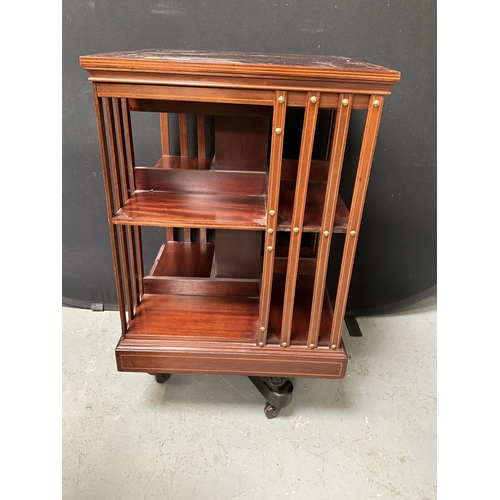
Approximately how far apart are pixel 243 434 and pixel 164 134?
109cm

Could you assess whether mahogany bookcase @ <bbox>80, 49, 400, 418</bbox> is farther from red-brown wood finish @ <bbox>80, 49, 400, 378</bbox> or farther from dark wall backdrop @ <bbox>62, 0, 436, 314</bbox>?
dark wall backdrop @ <bbox>62, 0, 436, 314</bbox>

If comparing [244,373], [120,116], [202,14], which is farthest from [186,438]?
[202,14]

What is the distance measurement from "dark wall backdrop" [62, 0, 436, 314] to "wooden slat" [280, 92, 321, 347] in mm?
644

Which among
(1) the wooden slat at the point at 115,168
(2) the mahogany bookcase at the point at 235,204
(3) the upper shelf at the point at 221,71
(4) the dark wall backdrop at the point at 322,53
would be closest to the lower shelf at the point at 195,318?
(2) the mahogany bookcase at the point at 235,204

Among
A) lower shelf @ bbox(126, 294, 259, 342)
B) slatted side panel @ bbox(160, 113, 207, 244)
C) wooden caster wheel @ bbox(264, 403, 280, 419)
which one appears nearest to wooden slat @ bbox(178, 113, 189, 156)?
slatted side panel @ bbox(160, 113, 207, 244)

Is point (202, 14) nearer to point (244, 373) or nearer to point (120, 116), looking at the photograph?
point (120, 116)

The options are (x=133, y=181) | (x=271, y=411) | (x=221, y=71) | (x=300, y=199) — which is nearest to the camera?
(x=221, y=71)

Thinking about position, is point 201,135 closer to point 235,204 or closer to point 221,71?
point 235,204

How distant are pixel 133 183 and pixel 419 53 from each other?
1.13 m

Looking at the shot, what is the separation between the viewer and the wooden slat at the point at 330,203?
978 millimetres

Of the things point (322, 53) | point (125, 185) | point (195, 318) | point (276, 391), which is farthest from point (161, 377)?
point (322, 53)

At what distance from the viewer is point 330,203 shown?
3.49ft

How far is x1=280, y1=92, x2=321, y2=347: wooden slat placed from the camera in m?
0.98

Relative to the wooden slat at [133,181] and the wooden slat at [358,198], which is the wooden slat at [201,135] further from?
the wooden slat at [358,198]
